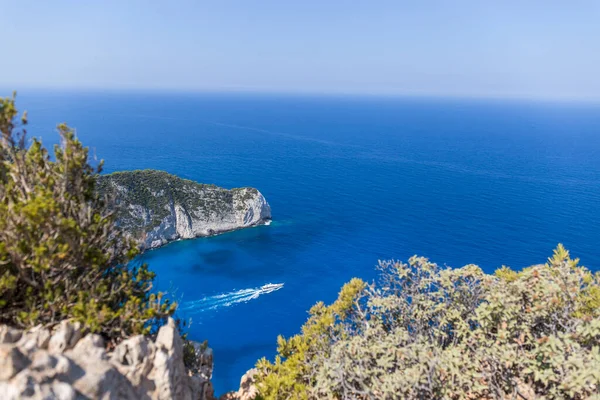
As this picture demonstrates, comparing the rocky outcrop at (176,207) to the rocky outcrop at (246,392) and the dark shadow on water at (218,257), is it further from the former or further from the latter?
the rocky outcrop at (246,392)

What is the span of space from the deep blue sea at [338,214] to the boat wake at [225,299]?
24 cm

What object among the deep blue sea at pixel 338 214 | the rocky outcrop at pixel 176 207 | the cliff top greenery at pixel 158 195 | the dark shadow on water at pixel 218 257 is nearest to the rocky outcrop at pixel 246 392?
the deep blue sea at pixel 338 214

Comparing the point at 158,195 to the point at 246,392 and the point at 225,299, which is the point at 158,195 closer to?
the point at 225,299

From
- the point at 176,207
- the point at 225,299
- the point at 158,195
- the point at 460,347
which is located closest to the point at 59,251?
the point at 460,347

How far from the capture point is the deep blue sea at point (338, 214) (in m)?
48.6

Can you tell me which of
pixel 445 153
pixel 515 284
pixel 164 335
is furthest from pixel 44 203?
pixel 445 153

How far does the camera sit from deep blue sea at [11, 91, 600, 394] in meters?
48.6

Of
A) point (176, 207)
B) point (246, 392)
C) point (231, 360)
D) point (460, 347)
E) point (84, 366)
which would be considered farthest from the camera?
point (176, 207)

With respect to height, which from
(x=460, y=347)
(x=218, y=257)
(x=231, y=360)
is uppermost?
(x=460, y=347)

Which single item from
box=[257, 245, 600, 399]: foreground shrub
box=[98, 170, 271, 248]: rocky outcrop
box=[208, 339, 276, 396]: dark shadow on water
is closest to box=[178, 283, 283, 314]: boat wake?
box=[208, 339, 276, 396]: dark shadow on water

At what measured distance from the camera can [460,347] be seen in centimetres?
1334

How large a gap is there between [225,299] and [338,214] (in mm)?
36523

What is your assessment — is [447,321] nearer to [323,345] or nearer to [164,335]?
[323,345]

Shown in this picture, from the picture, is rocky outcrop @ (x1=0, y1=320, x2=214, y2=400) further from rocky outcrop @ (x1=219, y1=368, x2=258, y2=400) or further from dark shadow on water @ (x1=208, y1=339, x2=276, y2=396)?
dark shadow on water @ (x1=208, y1=339, x2=276, y2=396)
